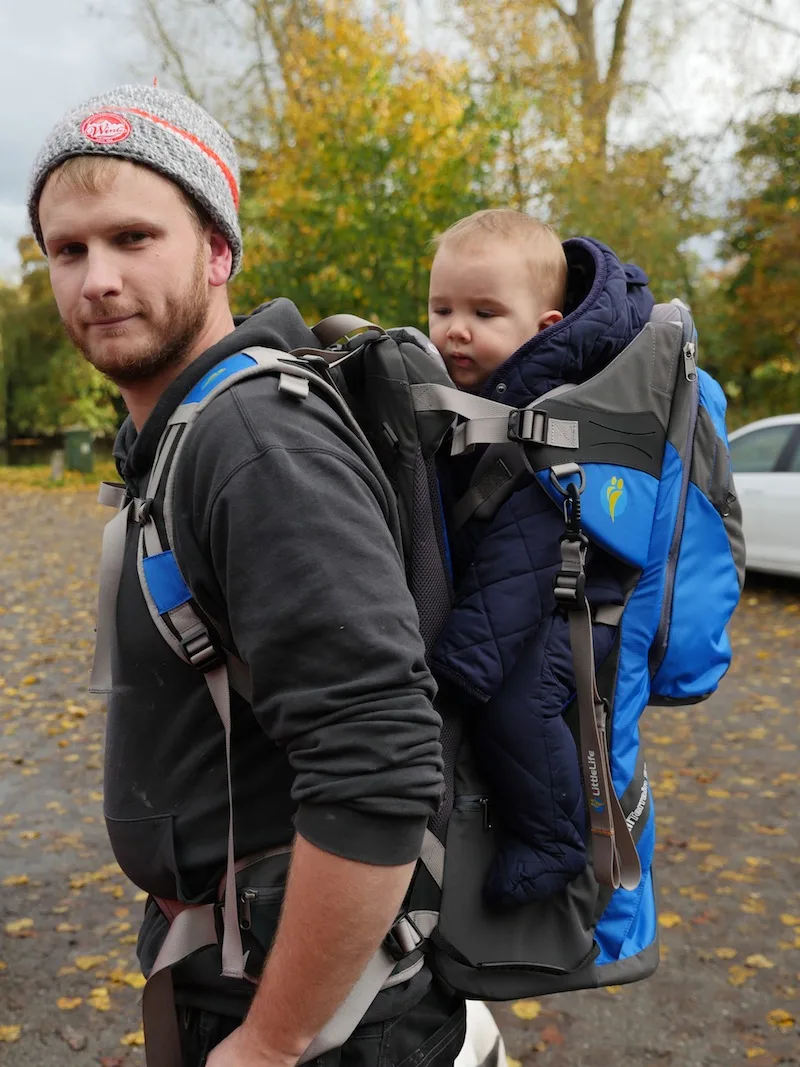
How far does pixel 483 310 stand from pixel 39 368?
114ft

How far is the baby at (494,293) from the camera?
6.68ft

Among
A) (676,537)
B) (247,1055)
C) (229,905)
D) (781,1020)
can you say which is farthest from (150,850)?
(781,1020)

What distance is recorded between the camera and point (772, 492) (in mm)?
10375

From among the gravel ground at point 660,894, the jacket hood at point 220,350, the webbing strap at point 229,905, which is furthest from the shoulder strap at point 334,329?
the gravel ground at point 660,894

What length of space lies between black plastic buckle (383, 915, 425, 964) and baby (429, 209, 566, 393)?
1027 millimetres

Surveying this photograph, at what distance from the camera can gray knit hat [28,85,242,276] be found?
1526mm

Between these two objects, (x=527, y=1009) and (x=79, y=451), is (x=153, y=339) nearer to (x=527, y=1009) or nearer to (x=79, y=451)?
(x=527, y=1009)

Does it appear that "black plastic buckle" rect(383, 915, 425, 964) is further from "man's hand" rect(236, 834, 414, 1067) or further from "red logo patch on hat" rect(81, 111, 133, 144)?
"red logo patch on hat" rect(81, 111, 133, 144)

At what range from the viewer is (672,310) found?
1.82m

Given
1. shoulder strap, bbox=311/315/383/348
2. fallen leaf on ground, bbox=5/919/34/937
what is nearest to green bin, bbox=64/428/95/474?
fallen leaf on ground, bbox=5/919/34/937

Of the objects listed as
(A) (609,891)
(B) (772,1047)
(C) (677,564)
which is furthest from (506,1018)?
(C) (677,564)

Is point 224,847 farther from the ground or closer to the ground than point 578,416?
closer to the ground

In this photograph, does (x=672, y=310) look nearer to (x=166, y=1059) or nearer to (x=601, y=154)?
(x=166, y=1059)

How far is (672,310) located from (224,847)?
45.8 inches
